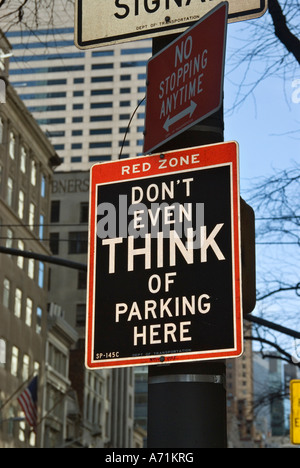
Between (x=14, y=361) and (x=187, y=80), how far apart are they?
203ft

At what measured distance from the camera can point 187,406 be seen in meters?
3.95

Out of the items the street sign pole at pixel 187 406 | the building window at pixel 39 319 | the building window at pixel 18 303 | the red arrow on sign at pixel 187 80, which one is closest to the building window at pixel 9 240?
the building window at pixel 18 303

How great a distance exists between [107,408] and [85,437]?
33.7 feet

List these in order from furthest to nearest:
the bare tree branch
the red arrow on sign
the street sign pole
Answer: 1. the bare tree branch
2. the red arrow on sign
3. the street sign pole

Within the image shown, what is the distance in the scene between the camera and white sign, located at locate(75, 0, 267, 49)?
15.8 feet

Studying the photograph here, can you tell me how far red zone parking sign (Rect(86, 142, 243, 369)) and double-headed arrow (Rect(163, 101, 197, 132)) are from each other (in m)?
0.17

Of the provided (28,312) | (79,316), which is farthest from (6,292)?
(79,316)

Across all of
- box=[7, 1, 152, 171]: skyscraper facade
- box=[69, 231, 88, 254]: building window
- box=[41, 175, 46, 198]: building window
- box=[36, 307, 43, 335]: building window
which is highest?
box=[7, 1, 152, 171]: skyscraper facade

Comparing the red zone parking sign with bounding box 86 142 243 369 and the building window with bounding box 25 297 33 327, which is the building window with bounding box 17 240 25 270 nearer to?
the building window with bounding box 25 297 33 327

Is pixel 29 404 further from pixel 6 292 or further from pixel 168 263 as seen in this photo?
pixel 168 263

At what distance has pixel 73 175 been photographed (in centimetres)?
10531

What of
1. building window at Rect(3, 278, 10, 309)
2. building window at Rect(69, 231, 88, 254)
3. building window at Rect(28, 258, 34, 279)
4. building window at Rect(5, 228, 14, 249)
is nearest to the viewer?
building window at Rect(3, 278, 10, 309)

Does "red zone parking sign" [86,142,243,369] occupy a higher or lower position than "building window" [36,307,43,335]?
lower

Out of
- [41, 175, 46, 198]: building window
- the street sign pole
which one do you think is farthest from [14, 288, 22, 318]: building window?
the street sign pole
